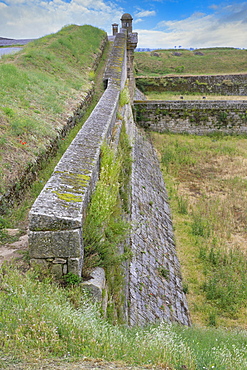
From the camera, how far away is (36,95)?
9.00m

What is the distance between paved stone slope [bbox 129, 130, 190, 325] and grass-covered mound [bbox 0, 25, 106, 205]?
2409 mm

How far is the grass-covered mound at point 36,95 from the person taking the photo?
5852mm

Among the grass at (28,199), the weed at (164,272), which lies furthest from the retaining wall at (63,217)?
the weed at (164,272)

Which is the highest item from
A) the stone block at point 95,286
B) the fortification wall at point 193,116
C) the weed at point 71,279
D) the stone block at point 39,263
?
the fortification wall at point 193,116

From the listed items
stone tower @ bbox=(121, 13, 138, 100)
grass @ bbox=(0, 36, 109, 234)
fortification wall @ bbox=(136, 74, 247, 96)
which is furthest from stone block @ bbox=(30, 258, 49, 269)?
fortification wall @ bbox=(136, 74, 247, 96)

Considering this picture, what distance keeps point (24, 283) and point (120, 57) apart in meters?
14.7

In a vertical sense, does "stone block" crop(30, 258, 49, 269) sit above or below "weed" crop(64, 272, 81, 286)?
above

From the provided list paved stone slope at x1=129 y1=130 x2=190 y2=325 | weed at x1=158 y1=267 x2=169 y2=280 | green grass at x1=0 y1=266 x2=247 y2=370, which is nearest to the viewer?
green grass at x1=0 y1=266 x2=247 y2=370

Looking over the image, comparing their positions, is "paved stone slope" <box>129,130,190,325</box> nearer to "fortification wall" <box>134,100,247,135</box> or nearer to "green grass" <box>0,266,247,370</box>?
"green grass" <box>0,266,247,370</box>

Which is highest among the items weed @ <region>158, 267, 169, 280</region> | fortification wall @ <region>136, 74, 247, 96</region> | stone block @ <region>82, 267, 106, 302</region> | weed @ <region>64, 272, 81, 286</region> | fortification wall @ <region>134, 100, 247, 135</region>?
fortification wall @ <region>136, 74, 247, 96</region>

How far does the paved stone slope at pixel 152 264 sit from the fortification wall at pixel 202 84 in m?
20.7

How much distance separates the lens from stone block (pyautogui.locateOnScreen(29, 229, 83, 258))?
2965 millimetres

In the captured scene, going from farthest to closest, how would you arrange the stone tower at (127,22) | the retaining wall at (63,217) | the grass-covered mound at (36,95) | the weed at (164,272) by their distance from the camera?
1. the stone tower at (127,22)
2. the weed at (164,272)
3. the grass-covered mound at (36,95)
4. the retaining wall at (63,217)

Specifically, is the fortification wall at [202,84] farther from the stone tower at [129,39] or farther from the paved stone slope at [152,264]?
the paved stone slope at [152,264]
